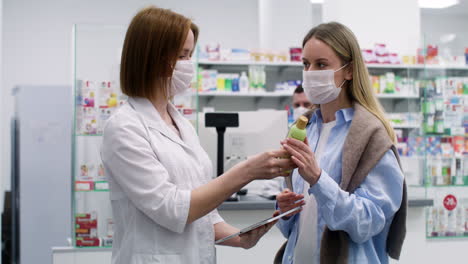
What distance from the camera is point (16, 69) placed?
7.87m

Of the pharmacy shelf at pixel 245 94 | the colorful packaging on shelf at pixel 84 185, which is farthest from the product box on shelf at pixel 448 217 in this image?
the pharmacy shelf at pixel 245 94

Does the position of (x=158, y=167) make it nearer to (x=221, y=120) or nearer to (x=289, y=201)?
(x=289, y=201)

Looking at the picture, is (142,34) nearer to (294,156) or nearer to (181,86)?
(181,86)

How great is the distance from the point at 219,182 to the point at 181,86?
1.32 feet

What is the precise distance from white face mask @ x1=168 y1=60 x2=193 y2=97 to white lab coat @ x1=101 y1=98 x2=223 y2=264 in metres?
0.12

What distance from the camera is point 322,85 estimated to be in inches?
69.7

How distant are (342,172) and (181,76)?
590 millimetres

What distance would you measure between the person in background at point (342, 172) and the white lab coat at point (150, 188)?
1.02ft

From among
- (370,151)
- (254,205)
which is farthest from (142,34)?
(254,205)

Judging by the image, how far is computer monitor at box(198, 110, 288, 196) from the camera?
371cm

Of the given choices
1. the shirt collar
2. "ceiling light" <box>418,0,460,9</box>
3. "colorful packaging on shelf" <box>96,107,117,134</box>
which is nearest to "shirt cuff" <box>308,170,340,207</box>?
the shirt collar

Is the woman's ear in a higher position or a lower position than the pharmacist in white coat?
higher

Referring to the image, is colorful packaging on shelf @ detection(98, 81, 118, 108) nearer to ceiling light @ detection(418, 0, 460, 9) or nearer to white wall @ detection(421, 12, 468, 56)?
ceiling light @ detection(418, 0, 460, 9)

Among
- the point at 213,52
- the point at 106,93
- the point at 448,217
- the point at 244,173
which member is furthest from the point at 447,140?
the point at 213,52
